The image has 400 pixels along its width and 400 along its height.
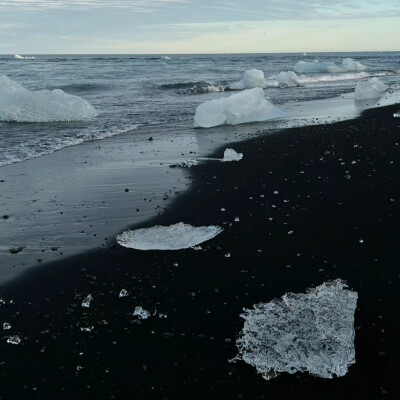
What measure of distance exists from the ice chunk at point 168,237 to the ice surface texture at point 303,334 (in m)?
1.60

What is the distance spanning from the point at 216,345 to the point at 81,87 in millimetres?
26505

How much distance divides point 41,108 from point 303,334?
557 inches

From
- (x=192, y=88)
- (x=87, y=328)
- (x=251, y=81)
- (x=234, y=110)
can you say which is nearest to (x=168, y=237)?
(x=87, y=328)

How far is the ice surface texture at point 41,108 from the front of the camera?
52.1 feet

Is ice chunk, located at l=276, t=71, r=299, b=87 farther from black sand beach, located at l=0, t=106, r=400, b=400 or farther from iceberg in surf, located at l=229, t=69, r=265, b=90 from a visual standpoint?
black sand beach, located at l=0, t=106, r=400, b=400

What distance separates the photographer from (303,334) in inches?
148

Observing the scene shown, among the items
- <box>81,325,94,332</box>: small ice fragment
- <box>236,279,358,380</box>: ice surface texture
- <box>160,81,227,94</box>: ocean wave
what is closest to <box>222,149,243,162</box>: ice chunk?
<box>236,279,358,380</box>: ice surface texture

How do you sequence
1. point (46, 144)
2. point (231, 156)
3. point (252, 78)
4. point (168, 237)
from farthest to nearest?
point (252, 78), point (46, 144), point (231, 156), point (168, 237)

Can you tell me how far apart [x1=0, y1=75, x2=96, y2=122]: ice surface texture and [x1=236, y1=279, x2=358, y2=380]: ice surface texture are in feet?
43.4

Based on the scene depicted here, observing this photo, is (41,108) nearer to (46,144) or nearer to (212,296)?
(46,144)

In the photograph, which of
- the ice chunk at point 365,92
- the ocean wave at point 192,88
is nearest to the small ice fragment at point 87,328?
the ice chunk at point 365,92

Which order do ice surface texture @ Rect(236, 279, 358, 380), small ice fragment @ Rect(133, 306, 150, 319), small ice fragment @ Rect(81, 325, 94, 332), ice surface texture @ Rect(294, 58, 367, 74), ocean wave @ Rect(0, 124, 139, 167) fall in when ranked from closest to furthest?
ice surface texture @ Rect(236, 279, 358, 380), small ice fragment @ Rect(81, 325, 94, 332), small ice fragment @ Rect(133, 306, 150, 319), ocean wave @ Rect(0, 124, 139, 167), ice surface texture @ Rect(294, 58, 367, 74)

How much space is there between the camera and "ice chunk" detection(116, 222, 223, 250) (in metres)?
5.55

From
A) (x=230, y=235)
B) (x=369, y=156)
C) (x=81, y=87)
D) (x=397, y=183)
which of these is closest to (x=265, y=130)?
(x=369, y=156)
